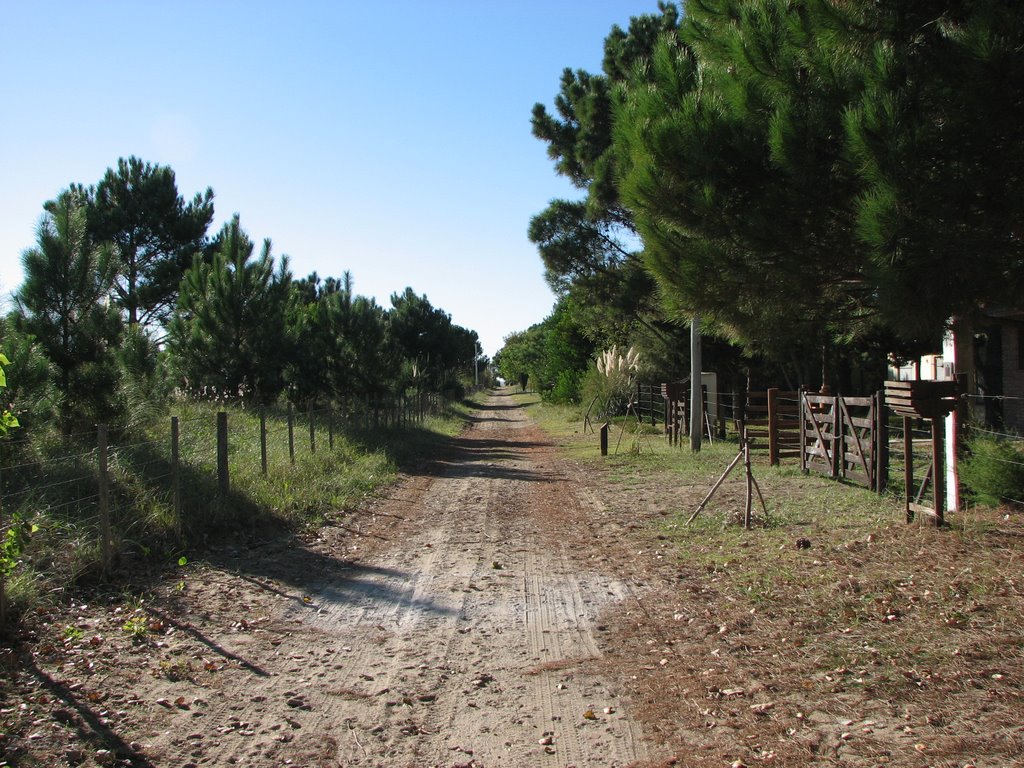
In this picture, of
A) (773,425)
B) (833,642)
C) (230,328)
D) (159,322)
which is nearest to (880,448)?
(773,425)

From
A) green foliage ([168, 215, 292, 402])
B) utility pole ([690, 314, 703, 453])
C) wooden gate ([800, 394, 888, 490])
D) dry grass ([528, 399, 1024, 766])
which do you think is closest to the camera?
dry grass ([528, 399, 1024, 766])

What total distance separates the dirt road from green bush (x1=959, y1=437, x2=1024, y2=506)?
4.16m

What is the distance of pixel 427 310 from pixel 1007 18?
175ft

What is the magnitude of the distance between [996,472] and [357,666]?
273 inches

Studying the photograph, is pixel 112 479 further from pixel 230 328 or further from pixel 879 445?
pixel 230 328

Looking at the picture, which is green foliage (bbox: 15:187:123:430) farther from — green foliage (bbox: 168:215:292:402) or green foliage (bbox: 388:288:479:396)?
green foliage (bbox: 388:288:479:396)

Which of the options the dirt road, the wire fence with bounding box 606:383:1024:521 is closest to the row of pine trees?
the dirt road

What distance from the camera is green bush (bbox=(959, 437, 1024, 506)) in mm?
8523

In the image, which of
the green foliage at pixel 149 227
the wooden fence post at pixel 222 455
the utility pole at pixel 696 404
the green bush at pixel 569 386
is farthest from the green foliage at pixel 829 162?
the green bush at pixel 569 386

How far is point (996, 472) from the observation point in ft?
28.2

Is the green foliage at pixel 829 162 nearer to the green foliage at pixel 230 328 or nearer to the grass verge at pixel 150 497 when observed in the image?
the grass verge at pixel 150 497

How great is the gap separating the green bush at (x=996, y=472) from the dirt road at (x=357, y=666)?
4164mm

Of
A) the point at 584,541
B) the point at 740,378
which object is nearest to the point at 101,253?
the point at 584,541

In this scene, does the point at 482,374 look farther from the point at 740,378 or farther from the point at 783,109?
the point at 783,109
